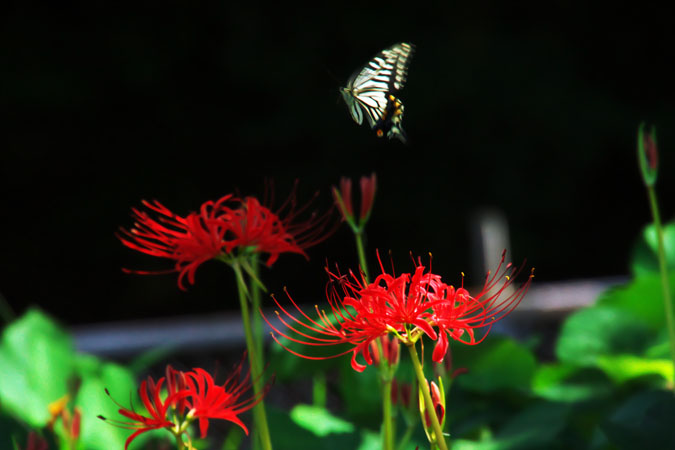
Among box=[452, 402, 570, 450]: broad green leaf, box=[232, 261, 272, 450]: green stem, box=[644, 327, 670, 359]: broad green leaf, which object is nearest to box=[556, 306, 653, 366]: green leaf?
box=[644, 327, 670, 359]: broad green leaf

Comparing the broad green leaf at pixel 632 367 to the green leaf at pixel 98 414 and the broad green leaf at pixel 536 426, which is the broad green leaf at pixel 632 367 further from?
the green leaf at pixel 98 414

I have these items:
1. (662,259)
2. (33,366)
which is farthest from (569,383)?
(33,366)

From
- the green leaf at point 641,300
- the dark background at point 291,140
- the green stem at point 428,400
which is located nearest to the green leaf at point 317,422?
the green stem at point 428,400

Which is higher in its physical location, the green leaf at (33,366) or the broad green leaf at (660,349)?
the broad green leaf at (660,349)

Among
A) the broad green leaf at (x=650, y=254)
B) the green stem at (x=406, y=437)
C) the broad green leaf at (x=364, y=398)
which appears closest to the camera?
the green stem at (x=406, y=437)

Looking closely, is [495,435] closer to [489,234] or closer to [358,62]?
[489,234]

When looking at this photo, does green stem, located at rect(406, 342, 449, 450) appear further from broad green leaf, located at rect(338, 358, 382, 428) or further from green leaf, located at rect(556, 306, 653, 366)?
green leaf, located at rect(556, 306, 653, 366)

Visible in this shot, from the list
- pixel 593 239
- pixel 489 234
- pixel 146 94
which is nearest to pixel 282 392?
pixel 489 234

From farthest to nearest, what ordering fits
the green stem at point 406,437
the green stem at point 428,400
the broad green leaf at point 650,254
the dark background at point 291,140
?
the dark background at point 291,140 < the broad green leaf at point 650,254 < the green stem at point 406,437 < the green stem at point 428,400
